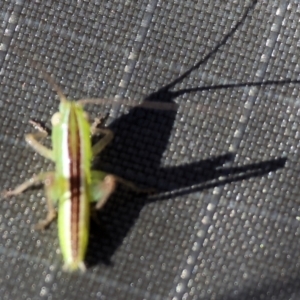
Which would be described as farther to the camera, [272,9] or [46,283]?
[272,9]

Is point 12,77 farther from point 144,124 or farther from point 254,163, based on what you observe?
point 254,163

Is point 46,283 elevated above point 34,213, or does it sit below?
below

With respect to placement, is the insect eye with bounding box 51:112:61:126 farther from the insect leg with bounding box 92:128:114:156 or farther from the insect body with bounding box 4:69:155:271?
the insect leg with bounding box 92:128:114:156

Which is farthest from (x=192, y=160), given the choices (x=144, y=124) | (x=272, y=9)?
(x=272, y=9)

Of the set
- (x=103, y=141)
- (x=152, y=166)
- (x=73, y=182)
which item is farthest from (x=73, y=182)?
(x=152, y=166)

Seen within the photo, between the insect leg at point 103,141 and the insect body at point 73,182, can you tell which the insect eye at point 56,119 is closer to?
the insect body at point 73,182

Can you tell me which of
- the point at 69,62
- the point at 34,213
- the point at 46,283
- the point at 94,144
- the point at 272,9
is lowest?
the point at 46,283

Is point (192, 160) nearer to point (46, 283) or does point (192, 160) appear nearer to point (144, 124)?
point (144, 124)
